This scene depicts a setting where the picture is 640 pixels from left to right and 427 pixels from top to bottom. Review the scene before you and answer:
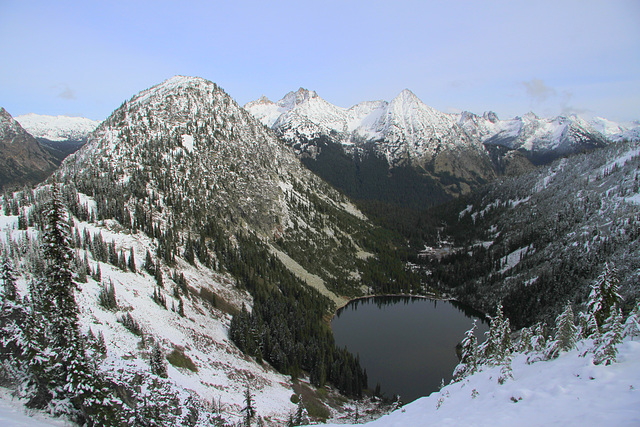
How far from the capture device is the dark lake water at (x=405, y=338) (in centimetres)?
8556

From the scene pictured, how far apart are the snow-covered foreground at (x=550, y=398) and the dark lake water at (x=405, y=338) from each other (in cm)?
5608

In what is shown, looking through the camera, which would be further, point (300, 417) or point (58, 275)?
point (300, 417)

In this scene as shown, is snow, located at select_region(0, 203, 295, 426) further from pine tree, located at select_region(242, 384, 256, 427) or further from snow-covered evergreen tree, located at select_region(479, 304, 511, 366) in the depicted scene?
snow-covered evergreen tree, located at select_region(479, 304, 511, 366)

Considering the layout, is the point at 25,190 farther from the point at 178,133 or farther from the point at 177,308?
the point at 178,133

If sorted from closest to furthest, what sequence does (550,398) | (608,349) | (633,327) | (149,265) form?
(550,398) → (608,349) → (633,327) → (149,265)

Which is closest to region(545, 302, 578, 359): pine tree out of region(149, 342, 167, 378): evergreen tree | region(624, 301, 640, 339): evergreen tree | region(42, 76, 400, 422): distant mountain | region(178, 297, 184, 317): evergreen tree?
region(624, 301, 640, 339): evergreen tree

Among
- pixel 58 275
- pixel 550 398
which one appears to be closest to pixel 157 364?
pixel 58 275

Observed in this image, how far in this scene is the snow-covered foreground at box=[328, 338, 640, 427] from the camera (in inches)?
689

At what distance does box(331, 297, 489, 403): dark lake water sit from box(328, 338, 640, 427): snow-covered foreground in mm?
56076

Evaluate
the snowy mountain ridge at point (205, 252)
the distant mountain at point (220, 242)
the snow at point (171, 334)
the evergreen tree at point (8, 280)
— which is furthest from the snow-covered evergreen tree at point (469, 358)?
the evergreen tree at point (8, 280)

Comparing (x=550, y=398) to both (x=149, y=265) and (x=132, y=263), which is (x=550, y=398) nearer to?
(x=132, y=263)

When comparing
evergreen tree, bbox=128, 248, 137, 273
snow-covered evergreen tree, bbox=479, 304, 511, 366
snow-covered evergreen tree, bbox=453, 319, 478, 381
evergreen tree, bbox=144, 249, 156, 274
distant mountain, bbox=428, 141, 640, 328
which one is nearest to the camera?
snow-covered evergreen tree, bbox=479, 304, 511, 366

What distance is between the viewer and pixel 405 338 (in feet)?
358

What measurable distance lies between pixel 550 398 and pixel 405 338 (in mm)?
94146
